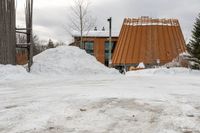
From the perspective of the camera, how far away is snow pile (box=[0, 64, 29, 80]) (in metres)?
14.7

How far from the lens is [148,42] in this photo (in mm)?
55000

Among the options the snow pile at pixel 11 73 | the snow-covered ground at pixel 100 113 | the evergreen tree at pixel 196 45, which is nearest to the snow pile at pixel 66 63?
the snow pile at pixel 11 73

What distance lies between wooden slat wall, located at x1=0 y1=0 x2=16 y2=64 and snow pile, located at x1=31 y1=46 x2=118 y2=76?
51.7 inches

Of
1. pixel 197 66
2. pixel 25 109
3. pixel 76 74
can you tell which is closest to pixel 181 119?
pixel 25 109

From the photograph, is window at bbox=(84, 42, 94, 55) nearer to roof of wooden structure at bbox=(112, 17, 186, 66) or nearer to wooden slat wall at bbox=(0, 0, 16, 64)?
roof of wooden structure at bbox=(112, 17, 186, 66)

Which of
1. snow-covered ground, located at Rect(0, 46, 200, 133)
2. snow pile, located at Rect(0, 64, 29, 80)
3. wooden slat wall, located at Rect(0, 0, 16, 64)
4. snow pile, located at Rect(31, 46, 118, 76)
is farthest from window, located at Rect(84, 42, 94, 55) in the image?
snow-covered ground, located at Rect(0, 46, 200, 133)

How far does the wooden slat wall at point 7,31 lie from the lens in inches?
643

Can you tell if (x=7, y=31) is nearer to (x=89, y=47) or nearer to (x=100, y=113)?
(x=100, y=113)

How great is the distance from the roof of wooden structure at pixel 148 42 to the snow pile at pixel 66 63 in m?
33.7

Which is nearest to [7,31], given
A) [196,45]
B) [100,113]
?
[100,113]

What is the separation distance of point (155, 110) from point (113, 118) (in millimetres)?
975

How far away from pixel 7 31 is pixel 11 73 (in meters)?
2.36

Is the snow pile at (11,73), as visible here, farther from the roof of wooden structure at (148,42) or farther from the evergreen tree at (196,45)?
the roof of wooden structure at (148,42)

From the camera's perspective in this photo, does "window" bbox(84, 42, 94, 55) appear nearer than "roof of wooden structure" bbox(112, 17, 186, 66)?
No
